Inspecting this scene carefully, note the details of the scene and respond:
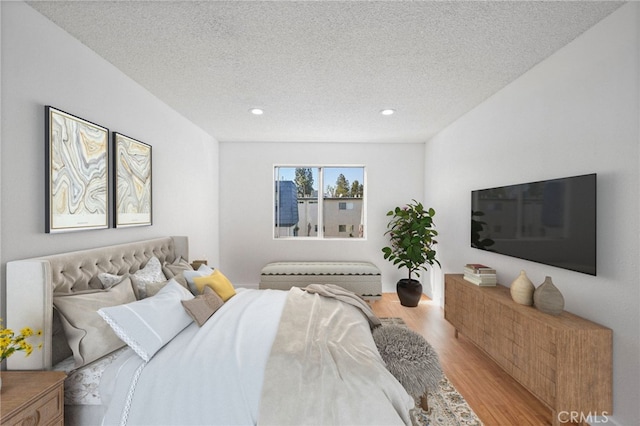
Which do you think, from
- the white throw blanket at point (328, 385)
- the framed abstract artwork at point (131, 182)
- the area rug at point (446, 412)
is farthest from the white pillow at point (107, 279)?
the area rug at point (446, 412)

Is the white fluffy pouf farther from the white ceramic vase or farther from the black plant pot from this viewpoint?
the black plant pot

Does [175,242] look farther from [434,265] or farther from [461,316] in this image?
[434,265]

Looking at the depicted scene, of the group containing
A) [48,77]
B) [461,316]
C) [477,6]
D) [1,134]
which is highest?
[477,6]

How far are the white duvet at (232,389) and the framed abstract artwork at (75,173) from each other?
1.03 metres

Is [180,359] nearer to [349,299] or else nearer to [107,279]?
[107,279]

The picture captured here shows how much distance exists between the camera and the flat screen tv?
1.88m

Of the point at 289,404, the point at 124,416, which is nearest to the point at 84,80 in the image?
the point at 124,416

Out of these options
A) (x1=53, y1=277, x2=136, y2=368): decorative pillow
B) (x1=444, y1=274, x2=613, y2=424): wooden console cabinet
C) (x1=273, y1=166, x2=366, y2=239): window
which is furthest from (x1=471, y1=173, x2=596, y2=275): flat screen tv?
(x1=53, y1=277, x2=136, y2=368): decorative pillow

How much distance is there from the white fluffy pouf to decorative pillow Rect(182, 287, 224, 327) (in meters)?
1.26

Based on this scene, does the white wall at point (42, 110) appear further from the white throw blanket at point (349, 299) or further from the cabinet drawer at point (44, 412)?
the white throw blanket at point (349, 299)

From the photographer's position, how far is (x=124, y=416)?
4.71 ft

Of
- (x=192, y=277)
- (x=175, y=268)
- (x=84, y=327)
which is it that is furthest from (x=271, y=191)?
(x=84, y=327)

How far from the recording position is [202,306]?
205cm

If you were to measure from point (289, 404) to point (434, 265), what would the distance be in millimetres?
3670
